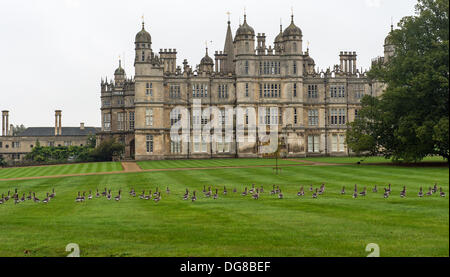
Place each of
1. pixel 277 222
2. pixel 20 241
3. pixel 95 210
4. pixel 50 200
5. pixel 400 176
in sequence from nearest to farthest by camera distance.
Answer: pixel 20 241
pixel 277 222
pixel 95 210
pixel 50 200
pixel 400 176

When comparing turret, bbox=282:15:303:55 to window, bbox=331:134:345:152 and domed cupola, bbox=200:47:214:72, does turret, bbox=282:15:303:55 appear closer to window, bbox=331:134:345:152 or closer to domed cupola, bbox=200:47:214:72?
domed cupola, bbox=200:47:214:72

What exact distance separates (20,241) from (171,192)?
14.2 meters

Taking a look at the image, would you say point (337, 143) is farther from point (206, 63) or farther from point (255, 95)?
point (206, 63)

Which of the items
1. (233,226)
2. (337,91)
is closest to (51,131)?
(337,91)

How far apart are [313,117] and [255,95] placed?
435 inches

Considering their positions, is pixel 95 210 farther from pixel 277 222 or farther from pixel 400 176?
pixel 400 176

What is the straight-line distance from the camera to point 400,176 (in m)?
34.2

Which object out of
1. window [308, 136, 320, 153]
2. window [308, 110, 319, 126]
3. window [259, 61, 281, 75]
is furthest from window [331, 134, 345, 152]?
window [259, 61, 281, 75]

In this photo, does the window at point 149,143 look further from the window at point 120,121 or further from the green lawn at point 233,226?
the green lawn at point 233,226

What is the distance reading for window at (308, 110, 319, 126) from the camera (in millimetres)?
77000

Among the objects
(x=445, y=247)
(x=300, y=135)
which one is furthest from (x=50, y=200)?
(x=300, y=135)

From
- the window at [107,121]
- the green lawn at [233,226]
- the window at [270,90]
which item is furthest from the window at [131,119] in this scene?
the green lawn at [233,226]

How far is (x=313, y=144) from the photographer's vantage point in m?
76.7

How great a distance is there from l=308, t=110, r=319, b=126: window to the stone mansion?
16 cm
